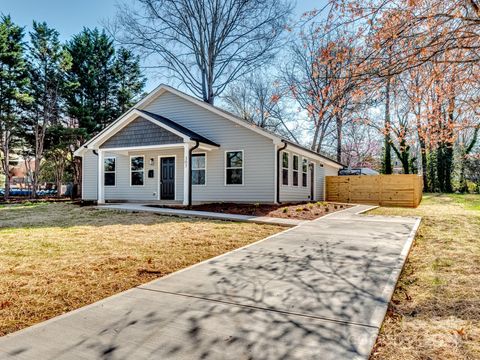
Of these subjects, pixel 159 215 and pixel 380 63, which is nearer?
pixel 380 63

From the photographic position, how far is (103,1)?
58.0 ft

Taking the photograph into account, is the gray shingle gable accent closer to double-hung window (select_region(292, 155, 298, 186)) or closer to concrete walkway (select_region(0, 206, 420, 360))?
double-hung window (select_region(292, 155, 298, 186))

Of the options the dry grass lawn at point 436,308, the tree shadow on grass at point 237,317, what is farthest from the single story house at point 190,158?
the tree shadow on grass at point 237,317

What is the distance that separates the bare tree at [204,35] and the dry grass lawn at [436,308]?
1644 centimetres

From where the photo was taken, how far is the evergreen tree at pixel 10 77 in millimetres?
20344

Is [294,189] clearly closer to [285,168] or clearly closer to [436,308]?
[285,168]

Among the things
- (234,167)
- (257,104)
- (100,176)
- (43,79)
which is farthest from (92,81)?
(234,167)

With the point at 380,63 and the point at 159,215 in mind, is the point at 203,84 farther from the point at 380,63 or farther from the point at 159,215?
the point at 380,63

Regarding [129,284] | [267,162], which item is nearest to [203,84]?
[267,162]

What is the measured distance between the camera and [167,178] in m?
15.4

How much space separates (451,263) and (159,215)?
810cm

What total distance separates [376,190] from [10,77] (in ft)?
74.6

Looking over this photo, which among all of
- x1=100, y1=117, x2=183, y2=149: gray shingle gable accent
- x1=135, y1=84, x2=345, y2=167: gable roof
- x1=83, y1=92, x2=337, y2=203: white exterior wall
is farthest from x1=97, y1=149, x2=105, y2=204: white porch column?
x1=135, y1=84, x2=345, y2=167: gable roof

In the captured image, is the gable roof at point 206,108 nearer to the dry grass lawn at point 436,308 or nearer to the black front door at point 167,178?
the black front door at point 167,178
